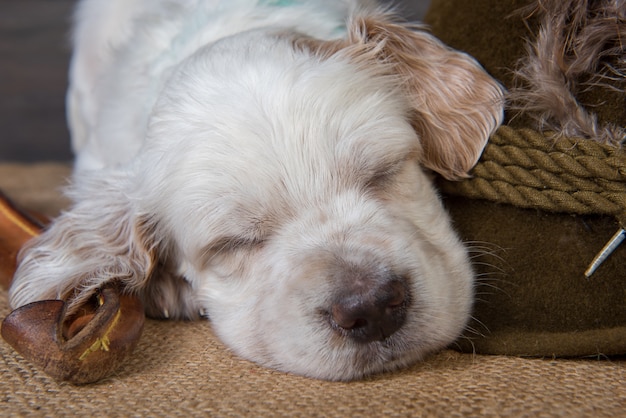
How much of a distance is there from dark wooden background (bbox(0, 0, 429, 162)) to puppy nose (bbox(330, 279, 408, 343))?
457 cm

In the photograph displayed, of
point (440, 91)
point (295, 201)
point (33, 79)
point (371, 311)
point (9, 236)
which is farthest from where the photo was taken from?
point (33, 79)

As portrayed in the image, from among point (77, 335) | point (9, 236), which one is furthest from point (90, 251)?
point (77, 335)

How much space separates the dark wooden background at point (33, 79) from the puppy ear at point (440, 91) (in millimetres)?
4108

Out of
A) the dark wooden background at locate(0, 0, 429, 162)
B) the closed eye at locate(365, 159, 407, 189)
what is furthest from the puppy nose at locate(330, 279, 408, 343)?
the dark wooden background at locate(0, 0, 429, 162)

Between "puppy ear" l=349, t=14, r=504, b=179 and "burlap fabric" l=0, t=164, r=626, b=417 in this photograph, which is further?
"puppy ear" l=349, t=14, r=504, b=179

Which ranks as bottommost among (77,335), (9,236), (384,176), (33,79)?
(33,79)

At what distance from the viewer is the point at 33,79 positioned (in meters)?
5.73

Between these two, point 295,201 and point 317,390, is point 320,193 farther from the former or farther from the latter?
→ point 317,390

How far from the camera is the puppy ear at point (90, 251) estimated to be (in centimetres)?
185

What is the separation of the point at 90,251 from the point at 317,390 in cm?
82

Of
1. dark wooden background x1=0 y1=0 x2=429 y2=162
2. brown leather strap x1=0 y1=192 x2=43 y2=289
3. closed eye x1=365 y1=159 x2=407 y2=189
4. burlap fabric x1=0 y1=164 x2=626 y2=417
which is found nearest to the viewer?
burlap fabric x1=0 y1=164 x2=626 y2=417

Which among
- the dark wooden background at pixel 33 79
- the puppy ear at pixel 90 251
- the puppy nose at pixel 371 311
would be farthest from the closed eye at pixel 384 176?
the dark wooden background at pixel 33 79

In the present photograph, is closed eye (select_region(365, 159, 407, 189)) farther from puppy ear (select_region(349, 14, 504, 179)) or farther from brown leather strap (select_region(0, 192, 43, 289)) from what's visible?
brown leather strap (select_region(0, 192, 43, 289))

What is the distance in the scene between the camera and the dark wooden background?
5629 mm
